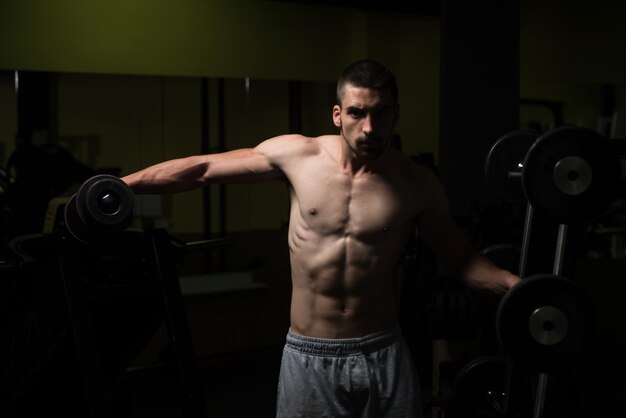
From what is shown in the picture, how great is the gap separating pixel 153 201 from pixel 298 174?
2647 mm

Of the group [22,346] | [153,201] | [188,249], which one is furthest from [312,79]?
[22,346]

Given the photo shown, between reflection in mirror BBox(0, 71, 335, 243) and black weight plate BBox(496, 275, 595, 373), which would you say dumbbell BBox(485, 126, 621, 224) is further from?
reflection in mirror BBox(0, 71, 335, 243)

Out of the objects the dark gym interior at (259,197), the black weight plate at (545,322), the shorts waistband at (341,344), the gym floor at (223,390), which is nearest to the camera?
the black weight plate at (545,322)

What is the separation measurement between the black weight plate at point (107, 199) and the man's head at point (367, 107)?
0.49 metres

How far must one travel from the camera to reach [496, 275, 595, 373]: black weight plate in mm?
1822

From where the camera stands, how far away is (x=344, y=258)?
194 cm

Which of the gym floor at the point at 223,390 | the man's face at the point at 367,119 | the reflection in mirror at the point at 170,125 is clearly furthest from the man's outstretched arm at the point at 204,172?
the reflection in mirror at the point at 170,125

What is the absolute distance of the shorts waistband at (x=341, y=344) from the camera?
192cm

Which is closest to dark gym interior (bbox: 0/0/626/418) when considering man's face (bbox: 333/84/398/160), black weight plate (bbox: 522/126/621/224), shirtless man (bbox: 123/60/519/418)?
black weight plate (bbox: 522/126/621/224)

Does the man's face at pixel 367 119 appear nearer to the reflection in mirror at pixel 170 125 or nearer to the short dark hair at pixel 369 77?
the short dark hair at pixel 369 77

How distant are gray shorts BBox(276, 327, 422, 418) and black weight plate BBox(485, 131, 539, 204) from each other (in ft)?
2.12

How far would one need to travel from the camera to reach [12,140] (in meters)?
4.13

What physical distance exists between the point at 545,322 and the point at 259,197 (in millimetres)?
3132

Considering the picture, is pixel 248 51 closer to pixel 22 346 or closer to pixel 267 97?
pixel 267 97
